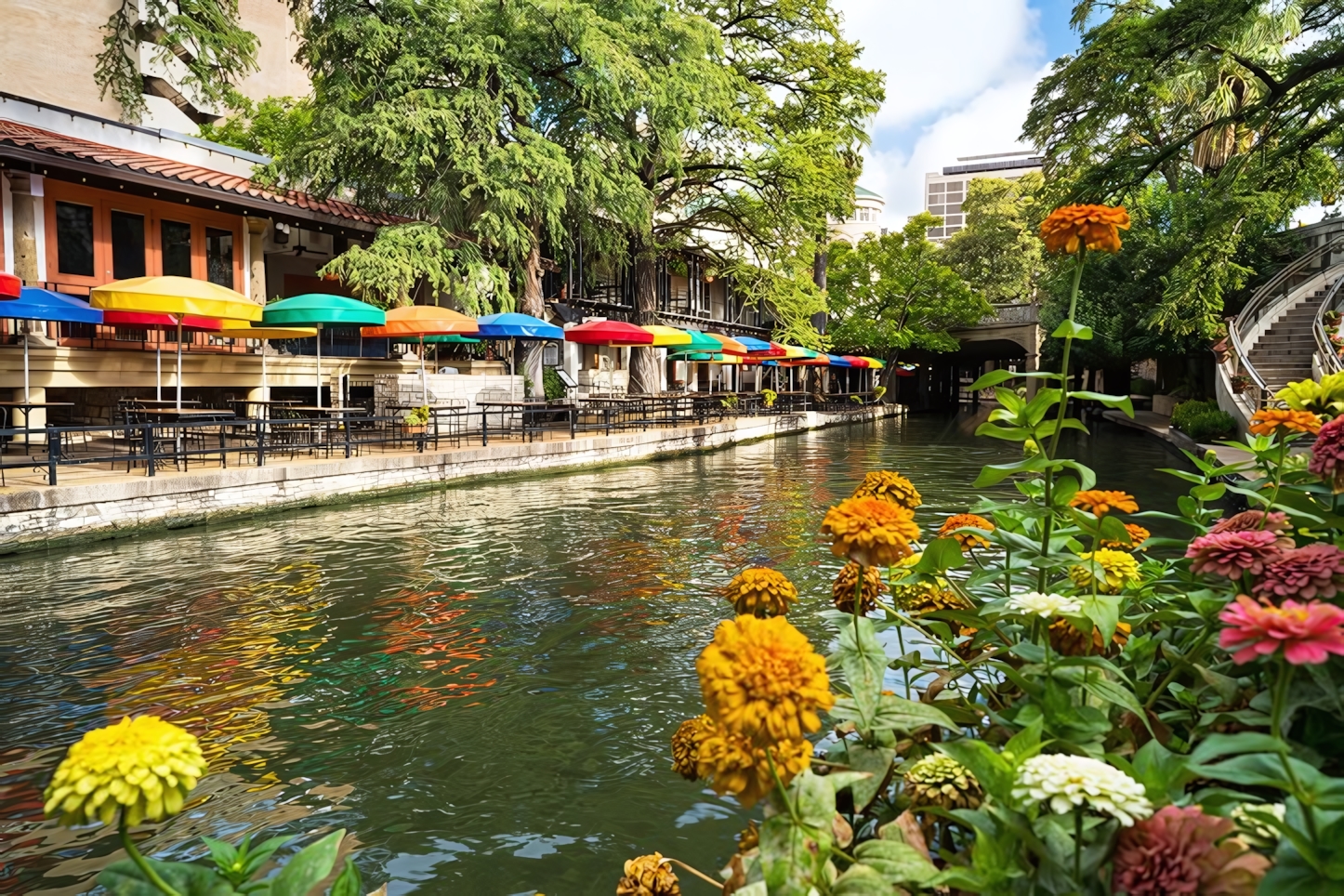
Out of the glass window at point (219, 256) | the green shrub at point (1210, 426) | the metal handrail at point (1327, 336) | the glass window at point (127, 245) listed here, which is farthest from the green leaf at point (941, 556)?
the glass window at point (219, 256)

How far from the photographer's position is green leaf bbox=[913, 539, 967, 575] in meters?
2.84

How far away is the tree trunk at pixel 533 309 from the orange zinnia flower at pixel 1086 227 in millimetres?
20242

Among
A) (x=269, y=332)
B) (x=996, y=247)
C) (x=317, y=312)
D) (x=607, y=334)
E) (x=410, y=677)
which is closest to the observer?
(x=410, y=677)

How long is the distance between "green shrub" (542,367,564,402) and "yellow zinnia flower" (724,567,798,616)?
25064 millimetres

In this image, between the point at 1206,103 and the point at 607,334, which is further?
the point at 607,334

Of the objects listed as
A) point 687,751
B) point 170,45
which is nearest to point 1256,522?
point 687,751

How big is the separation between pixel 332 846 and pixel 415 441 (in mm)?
16800

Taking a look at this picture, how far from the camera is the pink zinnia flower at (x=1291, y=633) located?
1427 mm

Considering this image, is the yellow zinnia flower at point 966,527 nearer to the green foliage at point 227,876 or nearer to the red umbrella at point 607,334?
the green foliage at point 227,876

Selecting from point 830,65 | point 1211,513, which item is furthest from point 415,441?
point 830,65

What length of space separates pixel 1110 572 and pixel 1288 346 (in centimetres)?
2508

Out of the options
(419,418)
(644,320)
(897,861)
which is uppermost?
(644,320)

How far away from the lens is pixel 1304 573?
6.09 feet

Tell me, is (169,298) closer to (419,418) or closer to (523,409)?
(419,418)
